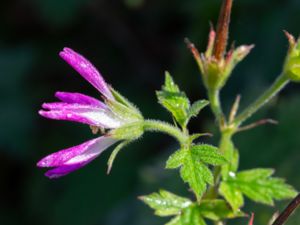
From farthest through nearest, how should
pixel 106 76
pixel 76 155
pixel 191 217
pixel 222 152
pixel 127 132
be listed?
pixel 106 76 → pixel 222 152 → pixel 191 217 → pixel 127 132 → pixel 76 155

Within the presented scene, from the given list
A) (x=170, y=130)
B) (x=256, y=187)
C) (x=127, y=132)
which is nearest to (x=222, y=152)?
(x=256, y=187)

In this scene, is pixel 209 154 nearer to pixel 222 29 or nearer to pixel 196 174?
pixel 196 174

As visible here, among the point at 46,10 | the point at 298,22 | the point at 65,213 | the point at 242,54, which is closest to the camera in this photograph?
the point at 242,54

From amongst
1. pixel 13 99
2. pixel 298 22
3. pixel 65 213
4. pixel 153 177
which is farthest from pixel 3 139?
pixel 298 22

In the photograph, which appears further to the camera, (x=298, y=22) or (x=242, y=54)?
(x=298, y=22)

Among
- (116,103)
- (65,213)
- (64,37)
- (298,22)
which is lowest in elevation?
(65,213)

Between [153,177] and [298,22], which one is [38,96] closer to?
[153,177]

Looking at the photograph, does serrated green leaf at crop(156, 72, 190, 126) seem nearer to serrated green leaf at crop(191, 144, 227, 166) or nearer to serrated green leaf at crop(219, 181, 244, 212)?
serrated green leaf at crop(191, 144, 227, 166)
